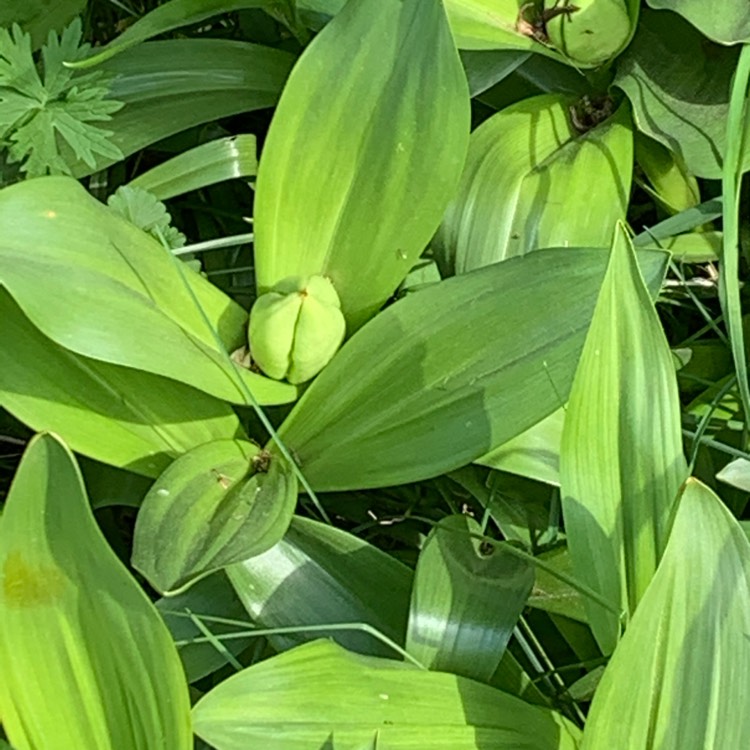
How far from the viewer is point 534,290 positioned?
0.71m

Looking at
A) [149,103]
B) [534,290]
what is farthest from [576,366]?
[149,103]

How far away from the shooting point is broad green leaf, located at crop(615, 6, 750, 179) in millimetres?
874

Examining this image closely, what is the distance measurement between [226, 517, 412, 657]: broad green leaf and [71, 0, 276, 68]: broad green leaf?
375 millimetres

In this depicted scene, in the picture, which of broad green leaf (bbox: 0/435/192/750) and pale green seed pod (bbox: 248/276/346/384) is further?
pale green seed pod (bbox: 248/276/346/384)

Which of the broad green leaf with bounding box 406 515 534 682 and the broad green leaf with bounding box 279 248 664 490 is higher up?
the broad green leaf with bounding box 279 248 664 490

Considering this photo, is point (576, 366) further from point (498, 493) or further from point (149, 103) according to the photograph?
point (149, 103)

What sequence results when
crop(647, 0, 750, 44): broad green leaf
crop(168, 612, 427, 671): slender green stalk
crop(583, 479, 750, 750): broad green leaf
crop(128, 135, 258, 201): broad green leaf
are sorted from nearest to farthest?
crop(583, 479, 750, 750): broad green leaf
crop(168, 612, 427, 671): slender green stalk
crop(647, 0, 750, 44): broad green leaf
crop(128, 135, 258, 201): broad green leaf

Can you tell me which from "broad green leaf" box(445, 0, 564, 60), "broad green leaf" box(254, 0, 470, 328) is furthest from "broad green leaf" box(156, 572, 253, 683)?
"broad green leaf" box(445, 0, 564, 60)

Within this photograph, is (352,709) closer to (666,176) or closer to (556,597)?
(556,597)

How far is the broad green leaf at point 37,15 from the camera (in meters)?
0.92

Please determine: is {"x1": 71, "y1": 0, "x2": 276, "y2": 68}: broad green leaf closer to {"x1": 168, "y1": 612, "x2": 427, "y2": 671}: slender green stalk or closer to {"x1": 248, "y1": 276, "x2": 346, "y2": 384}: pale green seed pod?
{"x1": 248, "y1": 276, "x2": 346, "y2": 384}: pale green seed pod

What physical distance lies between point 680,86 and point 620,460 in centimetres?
36

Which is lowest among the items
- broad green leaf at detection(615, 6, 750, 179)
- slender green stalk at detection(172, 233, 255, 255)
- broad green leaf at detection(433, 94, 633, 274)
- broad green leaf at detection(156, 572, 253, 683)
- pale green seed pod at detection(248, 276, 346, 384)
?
broad green leaf at detection(156, 572, 253, 683)

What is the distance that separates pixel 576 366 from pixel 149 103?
0.43 metres
